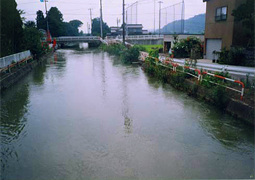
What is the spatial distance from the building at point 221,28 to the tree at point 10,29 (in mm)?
14810

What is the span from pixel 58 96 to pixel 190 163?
25.2 ft

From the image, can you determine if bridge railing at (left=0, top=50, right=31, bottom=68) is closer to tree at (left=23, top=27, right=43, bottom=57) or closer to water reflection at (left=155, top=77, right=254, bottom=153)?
tree at (left=23, top=27, right=43, bottom=57)

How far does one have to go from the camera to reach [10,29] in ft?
56.2

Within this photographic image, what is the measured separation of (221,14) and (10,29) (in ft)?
50.2

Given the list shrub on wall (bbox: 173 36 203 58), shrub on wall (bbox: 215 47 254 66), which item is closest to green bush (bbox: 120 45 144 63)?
shrub on wall (bbox: 173 36 203 58)

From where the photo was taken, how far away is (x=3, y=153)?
6.07m

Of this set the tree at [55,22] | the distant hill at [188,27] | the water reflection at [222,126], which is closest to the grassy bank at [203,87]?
the water reflection at [222,126]

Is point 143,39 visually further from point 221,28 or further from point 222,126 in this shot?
point 222,126

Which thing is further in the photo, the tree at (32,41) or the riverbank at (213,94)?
the tree at (32,41)

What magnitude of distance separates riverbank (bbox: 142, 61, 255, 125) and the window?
6.23 m

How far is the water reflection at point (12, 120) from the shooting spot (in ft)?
20.1

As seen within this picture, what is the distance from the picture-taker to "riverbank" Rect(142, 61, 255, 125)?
7.73 metres

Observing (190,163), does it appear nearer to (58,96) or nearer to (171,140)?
(171,140)

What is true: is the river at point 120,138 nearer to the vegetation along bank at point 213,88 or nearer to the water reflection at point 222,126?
the water reflection at point 222,126
